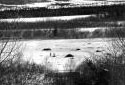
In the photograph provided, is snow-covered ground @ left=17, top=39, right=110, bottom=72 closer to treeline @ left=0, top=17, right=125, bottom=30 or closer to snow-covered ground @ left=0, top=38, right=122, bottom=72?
snow-covered ground @ left=0, top=38, right=122, bottom=72

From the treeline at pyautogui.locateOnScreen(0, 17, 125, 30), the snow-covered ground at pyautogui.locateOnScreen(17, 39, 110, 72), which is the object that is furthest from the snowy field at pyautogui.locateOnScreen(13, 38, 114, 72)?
the treeline at pyautogui.locateOnScreen(0, 17, 125, 30)

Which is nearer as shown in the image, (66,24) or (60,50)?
(60,50)

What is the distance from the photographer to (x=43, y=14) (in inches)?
1334

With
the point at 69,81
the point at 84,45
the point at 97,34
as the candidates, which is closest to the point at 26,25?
the point at 97,34

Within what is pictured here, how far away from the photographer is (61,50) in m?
16.3

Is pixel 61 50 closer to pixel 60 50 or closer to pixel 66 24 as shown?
pixel 60 50

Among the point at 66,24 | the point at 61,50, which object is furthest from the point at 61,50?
the point at 66,24

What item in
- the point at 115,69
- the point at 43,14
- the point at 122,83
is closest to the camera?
the point at 122,83

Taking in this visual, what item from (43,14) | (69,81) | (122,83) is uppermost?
(122,83)

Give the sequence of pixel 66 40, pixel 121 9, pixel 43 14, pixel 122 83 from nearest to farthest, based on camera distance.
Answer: pixel 122 83
pixel 66 40
pixel 121 9
pixel 43 14

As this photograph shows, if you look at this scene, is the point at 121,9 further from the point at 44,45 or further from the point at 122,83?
the point at 122,83

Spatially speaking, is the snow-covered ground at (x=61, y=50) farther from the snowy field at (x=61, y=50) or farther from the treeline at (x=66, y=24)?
the treeline at (x=66, y=24)

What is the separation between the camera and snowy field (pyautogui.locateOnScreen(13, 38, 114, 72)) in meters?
13.4

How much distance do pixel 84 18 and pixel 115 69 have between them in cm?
2168
